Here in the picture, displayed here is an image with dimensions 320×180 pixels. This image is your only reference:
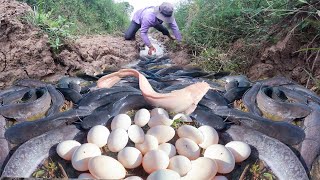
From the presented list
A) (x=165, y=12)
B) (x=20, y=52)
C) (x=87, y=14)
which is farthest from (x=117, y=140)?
(x=87, y=14)

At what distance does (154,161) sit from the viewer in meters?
0.85

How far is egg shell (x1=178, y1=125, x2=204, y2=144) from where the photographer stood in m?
0.95

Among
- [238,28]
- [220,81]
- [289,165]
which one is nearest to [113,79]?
[220,81]

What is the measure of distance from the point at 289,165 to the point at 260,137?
11 centimetres

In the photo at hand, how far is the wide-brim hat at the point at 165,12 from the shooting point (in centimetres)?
310

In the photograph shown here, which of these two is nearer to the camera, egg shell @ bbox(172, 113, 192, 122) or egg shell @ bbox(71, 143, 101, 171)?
egg shell @ bbox(71, 143, 101, 171)

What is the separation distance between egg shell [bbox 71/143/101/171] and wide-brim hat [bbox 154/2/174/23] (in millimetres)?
2334

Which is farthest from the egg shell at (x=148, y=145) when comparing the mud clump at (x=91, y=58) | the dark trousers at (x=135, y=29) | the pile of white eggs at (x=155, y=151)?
the dark trousers at (x=135, y=29)

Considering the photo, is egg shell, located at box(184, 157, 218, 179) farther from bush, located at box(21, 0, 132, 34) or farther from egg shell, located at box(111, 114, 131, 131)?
bush, located at box(21, 0, 132, 34)

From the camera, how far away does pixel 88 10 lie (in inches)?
229

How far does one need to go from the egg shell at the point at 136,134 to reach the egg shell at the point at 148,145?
15mm

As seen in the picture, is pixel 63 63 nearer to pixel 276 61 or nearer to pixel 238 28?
pixel 276 61

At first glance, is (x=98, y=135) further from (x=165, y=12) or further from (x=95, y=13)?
(x=95, y=13)

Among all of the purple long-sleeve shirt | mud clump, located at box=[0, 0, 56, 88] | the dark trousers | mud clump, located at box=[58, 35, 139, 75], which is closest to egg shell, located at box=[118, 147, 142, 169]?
mud clump, located at box=[58, 35, 139, 75]
